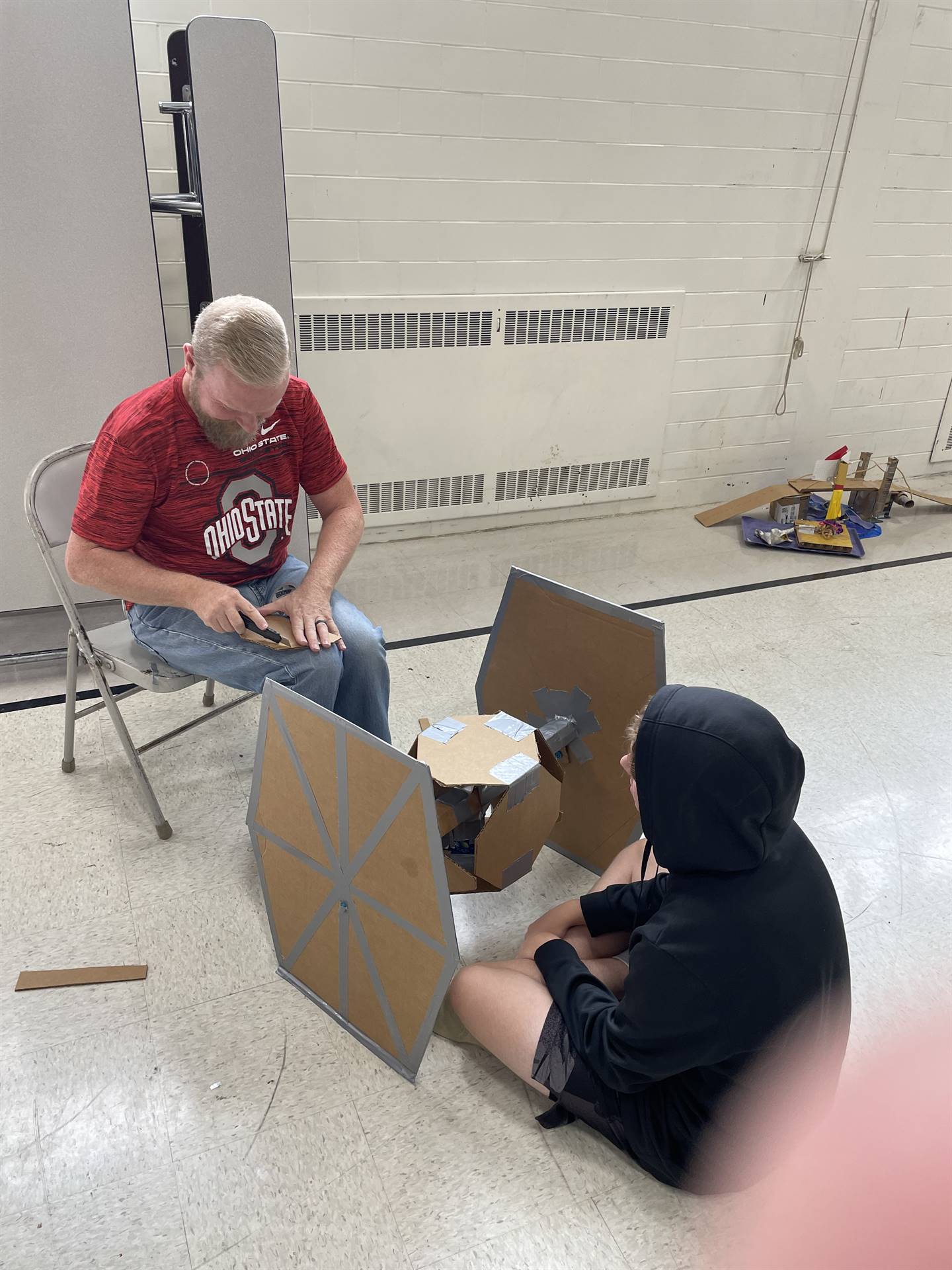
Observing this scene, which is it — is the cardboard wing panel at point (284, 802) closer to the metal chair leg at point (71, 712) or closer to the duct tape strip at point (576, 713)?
the duct tape strip at point (576, 713)

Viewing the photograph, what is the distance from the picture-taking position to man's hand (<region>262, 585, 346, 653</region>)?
199 cm

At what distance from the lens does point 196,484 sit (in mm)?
1967

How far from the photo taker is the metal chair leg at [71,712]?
230 centimetres

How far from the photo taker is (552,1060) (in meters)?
1.47

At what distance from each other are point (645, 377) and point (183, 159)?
206 centimetres

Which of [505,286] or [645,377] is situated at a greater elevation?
[505,286]

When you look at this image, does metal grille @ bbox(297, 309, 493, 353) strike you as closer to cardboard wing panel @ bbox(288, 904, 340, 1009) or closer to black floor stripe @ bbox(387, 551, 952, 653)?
black floor stripe @ bbox(387, 551, 952, 653)

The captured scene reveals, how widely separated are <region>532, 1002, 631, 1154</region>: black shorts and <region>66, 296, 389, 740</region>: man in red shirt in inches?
34.2

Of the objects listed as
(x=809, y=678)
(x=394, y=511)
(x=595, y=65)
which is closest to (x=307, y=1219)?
(x=809, y=678)

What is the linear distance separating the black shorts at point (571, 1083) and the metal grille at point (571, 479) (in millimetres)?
2814

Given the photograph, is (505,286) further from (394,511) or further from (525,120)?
(394,511)

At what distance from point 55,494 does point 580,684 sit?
1312 mm

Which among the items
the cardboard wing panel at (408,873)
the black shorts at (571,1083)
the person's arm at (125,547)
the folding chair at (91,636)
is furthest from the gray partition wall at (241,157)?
the black shorts at (571,1083)

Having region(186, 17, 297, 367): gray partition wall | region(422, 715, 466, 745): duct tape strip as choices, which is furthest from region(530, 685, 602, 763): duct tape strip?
region(186, 17, 297, 367): gray partition wall
